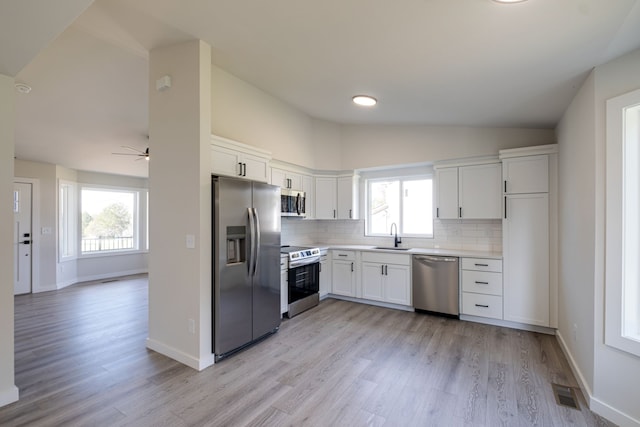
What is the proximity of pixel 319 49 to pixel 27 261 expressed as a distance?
6.63 meters

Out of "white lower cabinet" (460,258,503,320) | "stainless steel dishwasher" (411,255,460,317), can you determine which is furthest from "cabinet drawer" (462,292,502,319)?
"stainless steel dishwasher" (411,255,460,317)

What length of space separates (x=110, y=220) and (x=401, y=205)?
21.9ft

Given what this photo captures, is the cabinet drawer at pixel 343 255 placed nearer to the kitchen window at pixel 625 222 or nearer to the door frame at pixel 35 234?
the kitchen window at pixel 625 222

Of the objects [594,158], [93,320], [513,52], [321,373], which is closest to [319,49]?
[513,52]

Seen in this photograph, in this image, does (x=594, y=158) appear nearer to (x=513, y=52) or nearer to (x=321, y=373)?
(x=513, y=52)

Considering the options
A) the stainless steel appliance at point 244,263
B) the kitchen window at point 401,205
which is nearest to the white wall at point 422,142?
the kitchen window at point 401,205

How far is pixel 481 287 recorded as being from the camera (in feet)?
12.7

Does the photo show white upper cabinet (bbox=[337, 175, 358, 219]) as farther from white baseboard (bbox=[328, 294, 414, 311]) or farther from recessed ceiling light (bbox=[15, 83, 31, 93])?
recessed ceiling light (bbox=[15, 83, 31, 93])

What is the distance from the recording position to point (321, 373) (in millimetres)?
2672

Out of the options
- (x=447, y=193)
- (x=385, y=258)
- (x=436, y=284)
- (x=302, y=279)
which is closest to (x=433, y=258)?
(x=436, y=284)

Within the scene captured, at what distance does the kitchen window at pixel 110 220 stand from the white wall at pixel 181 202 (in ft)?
16.5

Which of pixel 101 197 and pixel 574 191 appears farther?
pixel 101 197

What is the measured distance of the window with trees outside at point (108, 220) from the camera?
22.0ft

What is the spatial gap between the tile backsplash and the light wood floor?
118 centimetres
